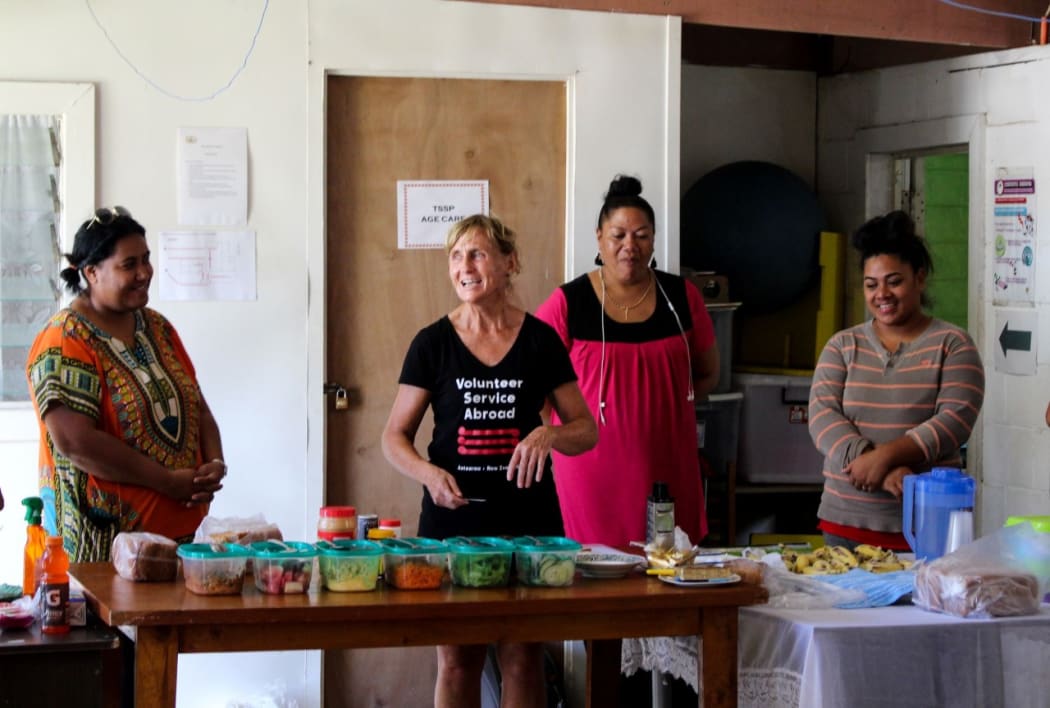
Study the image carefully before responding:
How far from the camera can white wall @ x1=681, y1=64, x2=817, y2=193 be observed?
21.3 feet

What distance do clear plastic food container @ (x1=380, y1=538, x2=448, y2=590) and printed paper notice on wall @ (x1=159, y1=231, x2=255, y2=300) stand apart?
6.03 ft

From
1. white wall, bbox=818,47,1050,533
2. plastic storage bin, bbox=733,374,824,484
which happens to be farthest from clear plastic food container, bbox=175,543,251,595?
white wall, bbox=818,47,1050,533

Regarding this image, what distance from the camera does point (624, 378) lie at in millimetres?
4277

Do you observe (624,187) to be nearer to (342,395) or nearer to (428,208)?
(428,208)

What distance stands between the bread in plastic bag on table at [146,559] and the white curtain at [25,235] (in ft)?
5.45

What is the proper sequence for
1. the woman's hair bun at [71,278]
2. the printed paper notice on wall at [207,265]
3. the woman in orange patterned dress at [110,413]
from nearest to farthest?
the woman in orange patterned dress at [110,413]
the woman's hair bun at [71,278]
the printed paper notice on wall at [207,265]

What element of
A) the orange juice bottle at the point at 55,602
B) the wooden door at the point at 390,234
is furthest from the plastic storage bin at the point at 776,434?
the orange juice bottle at the point at 55,602

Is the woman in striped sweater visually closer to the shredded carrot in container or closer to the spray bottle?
the shredded carrot in container

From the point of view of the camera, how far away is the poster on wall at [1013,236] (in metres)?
5.36

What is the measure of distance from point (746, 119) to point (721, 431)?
5.68 ft

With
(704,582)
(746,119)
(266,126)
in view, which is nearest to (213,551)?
(704,582)

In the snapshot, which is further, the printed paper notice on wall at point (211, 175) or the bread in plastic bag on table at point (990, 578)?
the printed paper notice on wall at point (211, 175)

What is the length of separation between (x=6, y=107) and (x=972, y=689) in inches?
129

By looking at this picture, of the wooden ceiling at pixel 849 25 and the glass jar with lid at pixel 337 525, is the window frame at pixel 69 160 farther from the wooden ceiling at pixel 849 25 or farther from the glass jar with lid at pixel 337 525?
the glass jar with lid at pixel 337 525
